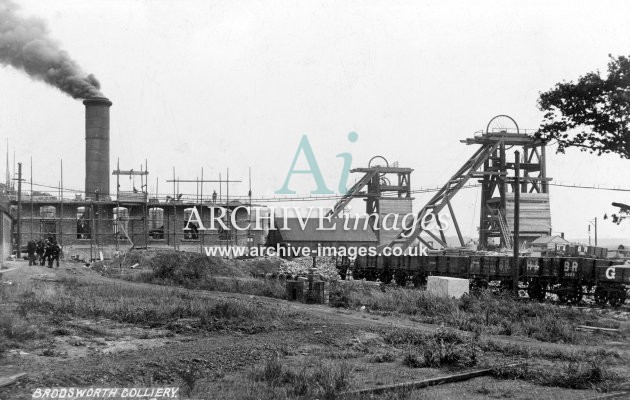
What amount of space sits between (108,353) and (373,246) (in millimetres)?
39760

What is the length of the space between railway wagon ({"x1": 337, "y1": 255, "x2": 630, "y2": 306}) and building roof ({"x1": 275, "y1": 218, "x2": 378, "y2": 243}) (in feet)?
49.9

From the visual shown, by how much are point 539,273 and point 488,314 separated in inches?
330

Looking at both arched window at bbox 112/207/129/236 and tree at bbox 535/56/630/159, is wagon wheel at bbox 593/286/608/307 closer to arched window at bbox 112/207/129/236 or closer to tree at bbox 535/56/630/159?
tree at bbox 535/56/630/159

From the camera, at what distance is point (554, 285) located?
2483 cm

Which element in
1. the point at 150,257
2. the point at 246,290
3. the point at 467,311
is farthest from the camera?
the point at 150,257

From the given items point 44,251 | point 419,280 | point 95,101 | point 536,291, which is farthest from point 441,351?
point 95,101

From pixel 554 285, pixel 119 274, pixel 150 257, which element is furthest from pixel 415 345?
pixel 150 257

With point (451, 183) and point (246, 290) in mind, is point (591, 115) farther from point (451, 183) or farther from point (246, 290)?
point (451, 183)

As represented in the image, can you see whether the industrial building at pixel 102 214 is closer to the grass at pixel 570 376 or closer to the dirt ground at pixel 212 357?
the dirt ground at pixel 212 357

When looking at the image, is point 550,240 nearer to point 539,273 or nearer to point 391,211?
point 391,211

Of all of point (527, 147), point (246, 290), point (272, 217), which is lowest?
point (246, 290)

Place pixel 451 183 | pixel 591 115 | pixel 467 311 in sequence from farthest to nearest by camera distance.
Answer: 1. pixel 451 183
2. pixel 467 311
3. pixel 591 115

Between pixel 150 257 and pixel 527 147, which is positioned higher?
pixel 527 147

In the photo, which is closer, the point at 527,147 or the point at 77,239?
the point at 77,239
